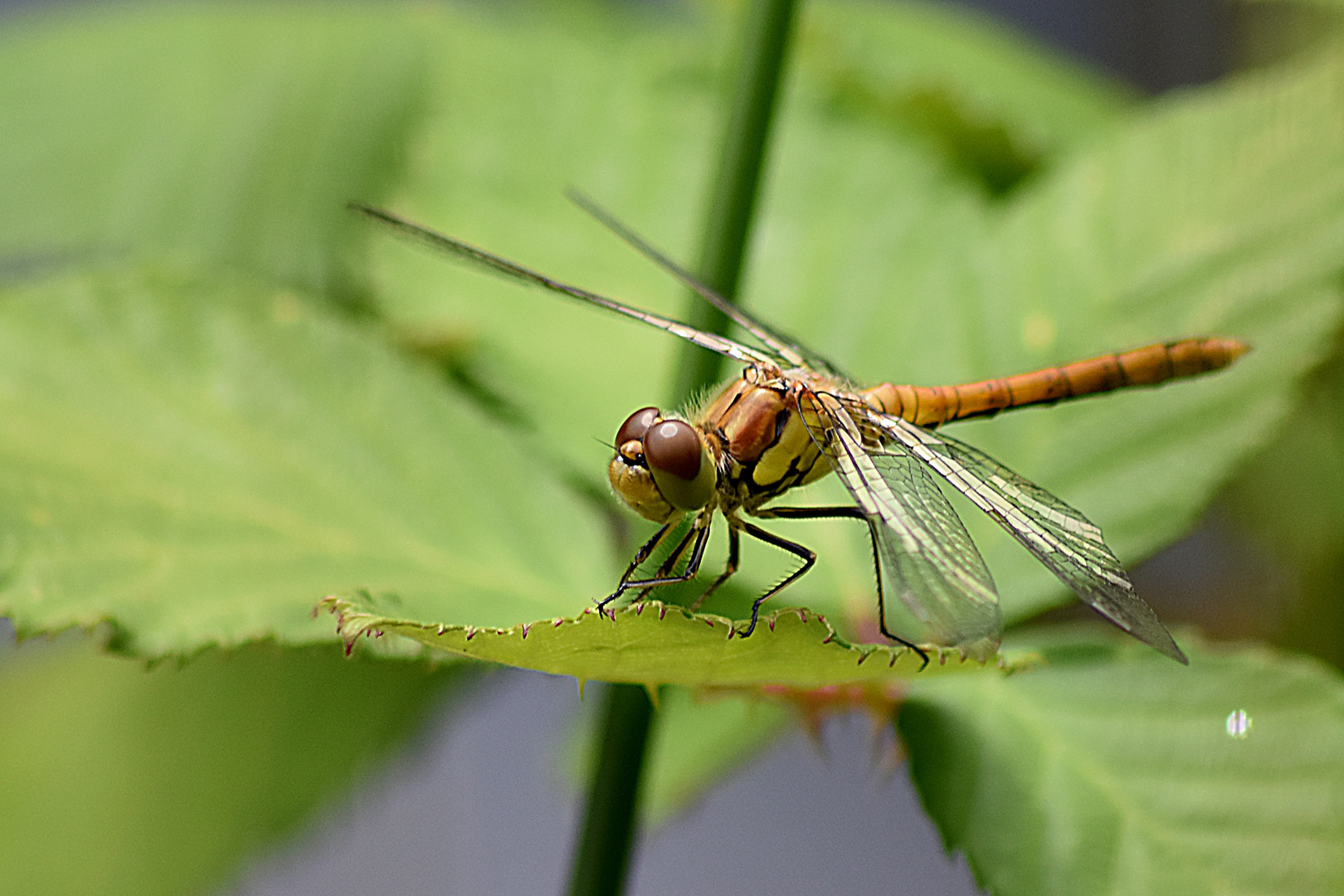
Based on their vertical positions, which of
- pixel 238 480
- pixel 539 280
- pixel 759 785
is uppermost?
pixel 539 280

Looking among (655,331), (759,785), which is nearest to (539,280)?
(655,331)

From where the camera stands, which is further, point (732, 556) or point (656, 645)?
point (732, 556)

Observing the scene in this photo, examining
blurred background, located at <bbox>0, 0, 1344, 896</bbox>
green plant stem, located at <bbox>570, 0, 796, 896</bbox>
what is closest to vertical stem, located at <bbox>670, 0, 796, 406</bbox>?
green plant stem, located at <bbox>570, 0, 796, 896</bbox>

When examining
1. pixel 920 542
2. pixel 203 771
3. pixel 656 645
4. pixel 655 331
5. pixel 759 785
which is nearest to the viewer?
pixel 656 645

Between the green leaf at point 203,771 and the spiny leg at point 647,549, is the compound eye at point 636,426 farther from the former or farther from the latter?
the green leaf at point 203,771

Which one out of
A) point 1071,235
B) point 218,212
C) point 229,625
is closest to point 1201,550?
point 1071,235

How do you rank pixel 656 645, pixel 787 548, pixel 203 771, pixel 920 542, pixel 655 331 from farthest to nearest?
pixel 203 771
pixel 655 331
pixel 787 548
pixel 920 542
pixel 656 645

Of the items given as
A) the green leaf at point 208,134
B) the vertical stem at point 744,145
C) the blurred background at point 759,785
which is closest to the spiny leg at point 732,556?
the vertical stem at point 744,145

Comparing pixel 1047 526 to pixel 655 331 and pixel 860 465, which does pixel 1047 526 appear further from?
pixel 655 331
